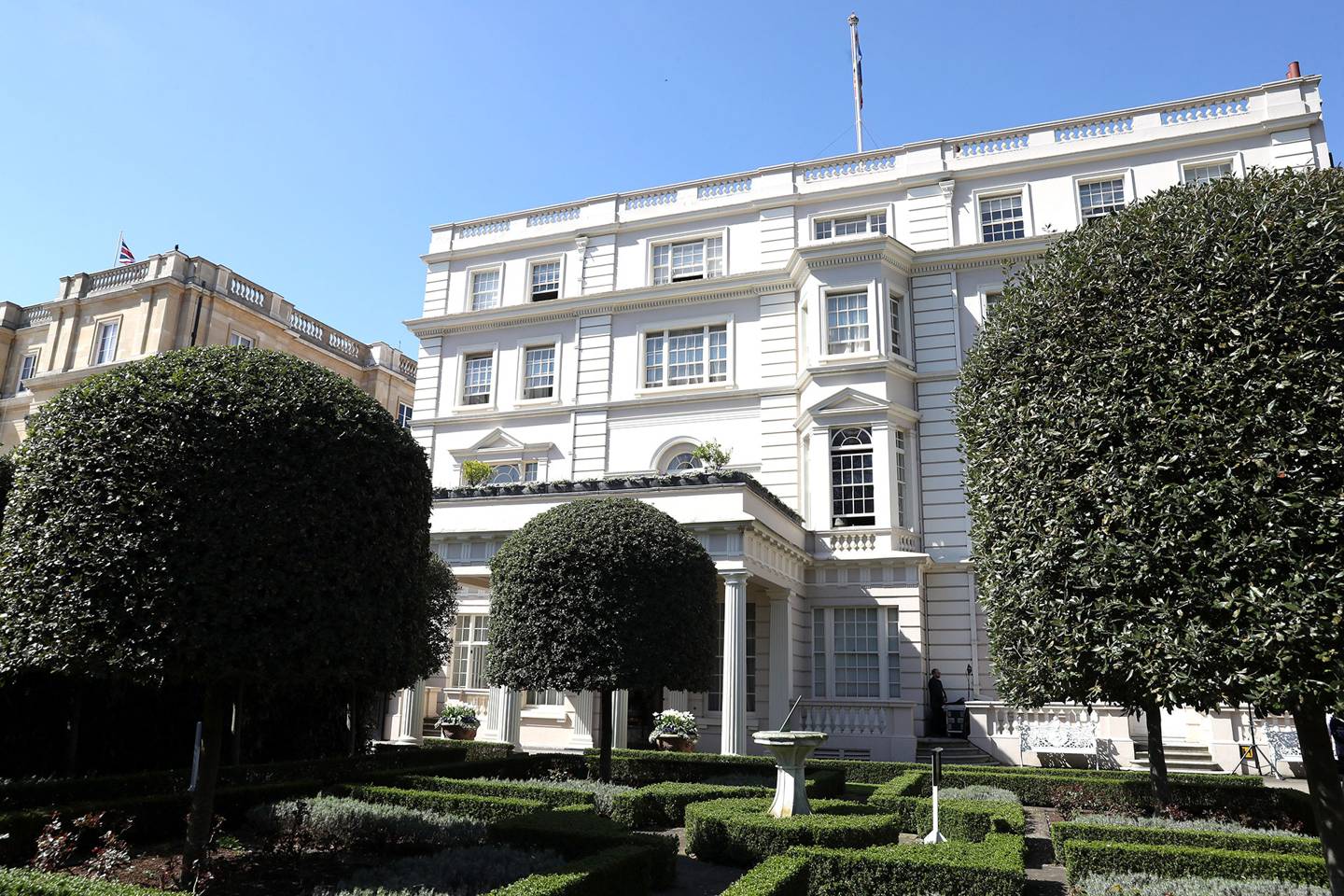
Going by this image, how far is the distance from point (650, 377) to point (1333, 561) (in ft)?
73.4

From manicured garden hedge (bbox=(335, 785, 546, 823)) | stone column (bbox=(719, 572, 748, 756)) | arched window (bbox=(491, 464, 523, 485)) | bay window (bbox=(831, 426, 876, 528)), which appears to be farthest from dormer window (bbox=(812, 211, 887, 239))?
manicured garden hedge (bbox=(335, 785, 546, 823))

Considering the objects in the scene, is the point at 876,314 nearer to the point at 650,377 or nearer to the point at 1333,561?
the point at 650,377

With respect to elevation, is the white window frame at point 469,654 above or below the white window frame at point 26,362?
below

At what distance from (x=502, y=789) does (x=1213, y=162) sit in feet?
80.7

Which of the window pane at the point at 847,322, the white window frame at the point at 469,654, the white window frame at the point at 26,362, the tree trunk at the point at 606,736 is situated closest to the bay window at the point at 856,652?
the window pane at the point at 847,322

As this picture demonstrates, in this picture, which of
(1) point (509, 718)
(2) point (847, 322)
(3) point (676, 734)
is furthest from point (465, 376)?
(3) point (676, 734)

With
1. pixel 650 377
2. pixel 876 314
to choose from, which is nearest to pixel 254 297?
pixel 650 377

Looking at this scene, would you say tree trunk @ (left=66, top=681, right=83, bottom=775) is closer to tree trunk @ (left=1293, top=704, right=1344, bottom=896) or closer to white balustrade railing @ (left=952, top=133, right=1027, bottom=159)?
tree trunk @ (left=1293, top=704, right=1344, bottom=896)

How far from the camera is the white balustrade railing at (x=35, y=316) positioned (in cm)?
3830

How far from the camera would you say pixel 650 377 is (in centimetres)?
2812

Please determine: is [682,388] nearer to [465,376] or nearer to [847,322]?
[847,322]

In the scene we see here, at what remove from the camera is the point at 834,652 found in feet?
78.2

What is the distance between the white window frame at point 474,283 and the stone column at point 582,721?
14196 millimetres

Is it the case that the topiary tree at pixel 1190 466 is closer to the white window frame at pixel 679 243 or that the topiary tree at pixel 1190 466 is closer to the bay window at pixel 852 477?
the bay window at pixel 852 477
